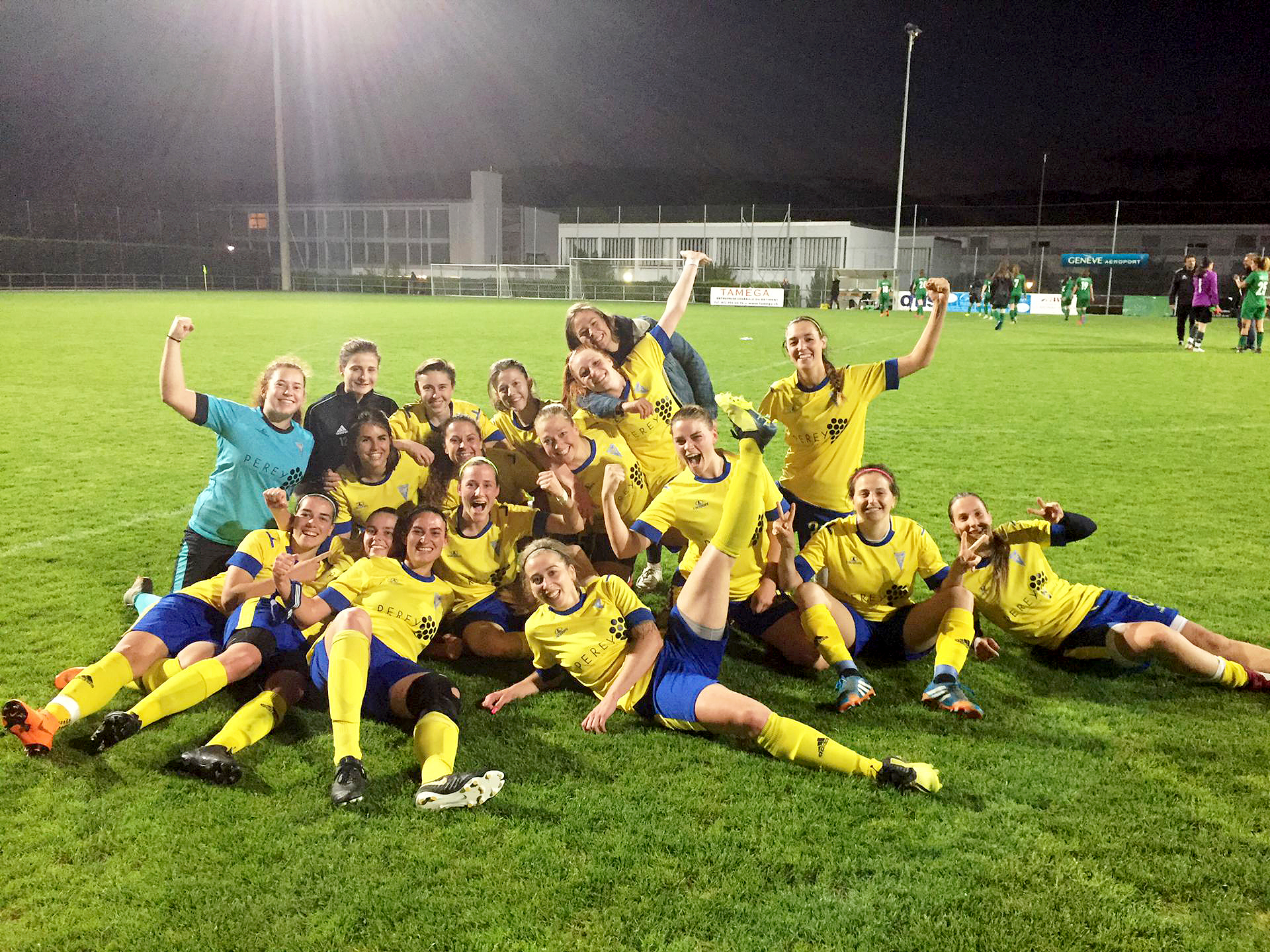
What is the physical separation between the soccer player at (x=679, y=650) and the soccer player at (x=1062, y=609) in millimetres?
1175

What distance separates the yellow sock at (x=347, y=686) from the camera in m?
3.25

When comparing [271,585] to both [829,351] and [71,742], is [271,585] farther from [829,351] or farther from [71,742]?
[829,351]

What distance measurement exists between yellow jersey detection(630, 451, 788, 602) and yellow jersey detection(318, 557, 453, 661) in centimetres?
98

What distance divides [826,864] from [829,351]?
3.18 meters

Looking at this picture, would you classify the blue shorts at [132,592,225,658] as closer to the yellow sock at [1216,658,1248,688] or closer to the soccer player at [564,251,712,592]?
the soccer player at [564,251,712,592]

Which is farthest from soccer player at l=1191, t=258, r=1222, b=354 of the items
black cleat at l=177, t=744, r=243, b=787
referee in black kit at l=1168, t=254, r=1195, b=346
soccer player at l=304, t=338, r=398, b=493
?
black cleat at l=177, t=744, r=243, b=787

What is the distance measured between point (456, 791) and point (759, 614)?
177cm

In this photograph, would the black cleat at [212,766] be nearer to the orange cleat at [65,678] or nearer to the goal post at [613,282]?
the orange cleat at [65,678]

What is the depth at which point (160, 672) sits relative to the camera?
12.3 feet

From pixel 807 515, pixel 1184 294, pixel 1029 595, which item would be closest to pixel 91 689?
pixel 807 515

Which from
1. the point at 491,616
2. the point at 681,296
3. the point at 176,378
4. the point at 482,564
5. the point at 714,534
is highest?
the point at 681,296

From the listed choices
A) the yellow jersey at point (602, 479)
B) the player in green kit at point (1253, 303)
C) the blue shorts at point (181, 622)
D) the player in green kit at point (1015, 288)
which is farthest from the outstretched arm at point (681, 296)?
the player in green kit at point (1015, 288)

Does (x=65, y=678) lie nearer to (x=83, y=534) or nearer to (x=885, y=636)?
(x=83, y=534)

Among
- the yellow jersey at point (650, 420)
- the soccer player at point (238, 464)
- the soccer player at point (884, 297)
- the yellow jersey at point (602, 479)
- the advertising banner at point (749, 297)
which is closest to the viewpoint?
the soccer player at point (238, 464)
